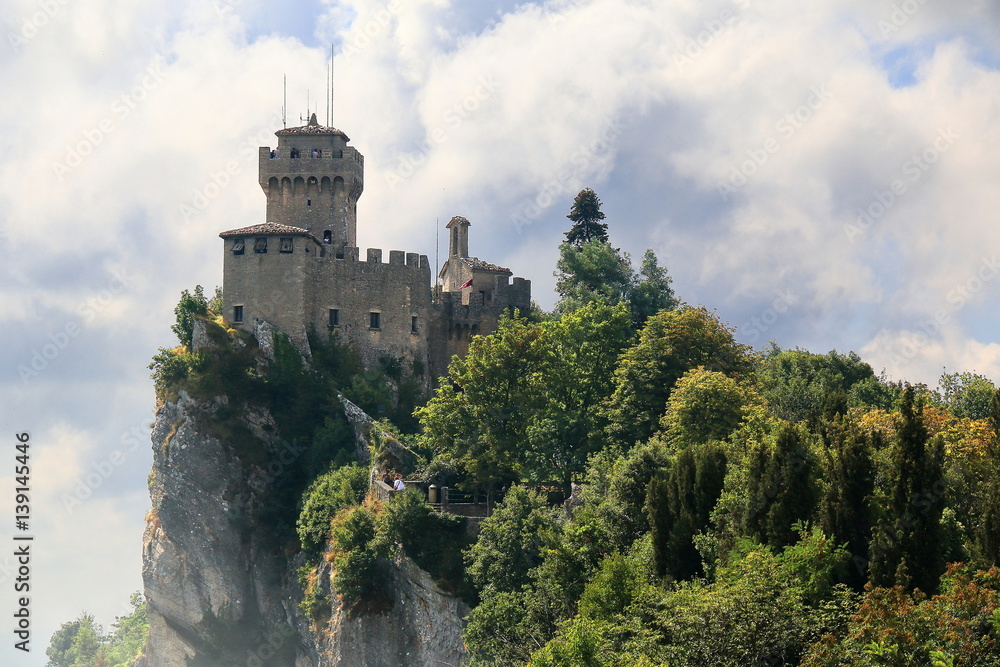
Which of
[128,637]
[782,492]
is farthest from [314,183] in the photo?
[128,637]

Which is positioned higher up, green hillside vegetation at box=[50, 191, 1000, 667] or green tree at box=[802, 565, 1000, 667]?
green hillside vegetation at box=[50, 191, 1000, 667]

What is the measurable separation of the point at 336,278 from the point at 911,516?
4926cm

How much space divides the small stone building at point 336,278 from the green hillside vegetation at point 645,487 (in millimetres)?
1889

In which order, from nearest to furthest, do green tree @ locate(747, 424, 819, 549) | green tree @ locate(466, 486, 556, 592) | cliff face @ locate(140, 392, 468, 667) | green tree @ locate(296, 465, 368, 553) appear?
1. green tree @ locate(747, 424, 819, 549)
2. green tree @ locate(466, 486, 556, 592)
3. green tree @ locate(296, 465, 368, 553)
4. cliff face @ locate(140, 392, 468, 667)

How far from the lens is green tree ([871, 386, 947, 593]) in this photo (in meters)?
42.8

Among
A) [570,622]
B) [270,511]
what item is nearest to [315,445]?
[270,511]

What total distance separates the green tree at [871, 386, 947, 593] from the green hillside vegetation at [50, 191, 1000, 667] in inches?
2.6

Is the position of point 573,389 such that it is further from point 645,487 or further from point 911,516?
point 911,516

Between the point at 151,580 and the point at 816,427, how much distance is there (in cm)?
4615

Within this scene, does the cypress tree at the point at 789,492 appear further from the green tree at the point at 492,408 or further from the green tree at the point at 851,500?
the green tree at the point at 492,408

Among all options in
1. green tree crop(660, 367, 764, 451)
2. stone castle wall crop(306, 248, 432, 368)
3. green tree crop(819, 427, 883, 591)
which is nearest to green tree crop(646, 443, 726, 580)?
green tree crop(819, 427, 883, 591)

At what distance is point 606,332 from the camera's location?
250 feet

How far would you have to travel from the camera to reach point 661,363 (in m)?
70.4

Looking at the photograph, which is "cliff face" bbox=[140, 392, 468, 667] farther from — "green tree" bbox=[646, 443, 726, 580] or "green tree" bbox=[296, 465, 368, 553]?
"green tree" bbox=[646, 443, 726, 580]
